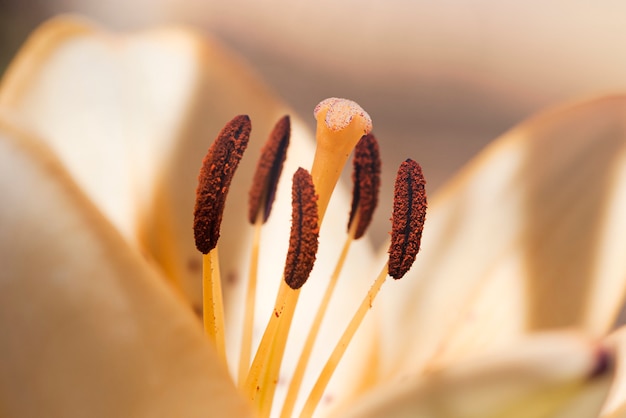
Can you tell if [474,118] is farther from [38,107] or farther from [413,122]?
[38,107]

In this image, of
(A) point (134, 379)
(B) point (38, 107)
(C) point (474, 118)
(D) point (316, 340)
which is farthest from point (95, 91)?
(C) point (474, 118)

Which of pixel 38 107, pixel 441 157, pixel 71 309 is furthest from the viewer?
pixel 441 157

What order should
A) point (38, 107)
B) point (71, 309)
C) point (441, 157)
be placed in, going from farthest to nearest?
point (441, 157) < point (38, 107) < point (71, 309)

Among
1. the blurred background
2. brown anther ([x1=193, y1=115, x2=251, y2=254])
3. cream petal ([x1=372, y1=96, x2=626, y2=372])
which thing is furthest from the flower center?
the blurred background

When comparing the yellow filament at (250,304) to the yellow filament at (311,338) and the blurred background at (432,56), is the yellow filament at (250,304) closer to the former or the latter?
the yellow filament at (311,338)

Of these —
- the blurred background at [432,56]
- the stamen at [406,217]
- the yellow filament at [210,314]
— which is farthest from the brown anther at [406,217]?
the blurred background at [432,56]

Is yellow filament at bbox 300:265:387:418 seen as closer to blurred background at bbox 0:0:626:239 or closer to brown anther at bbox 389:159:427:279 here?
brown anther at bbox 389:159:427:279

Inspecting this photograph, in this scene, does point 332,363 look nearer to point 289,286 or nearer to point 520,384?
point 289,286
